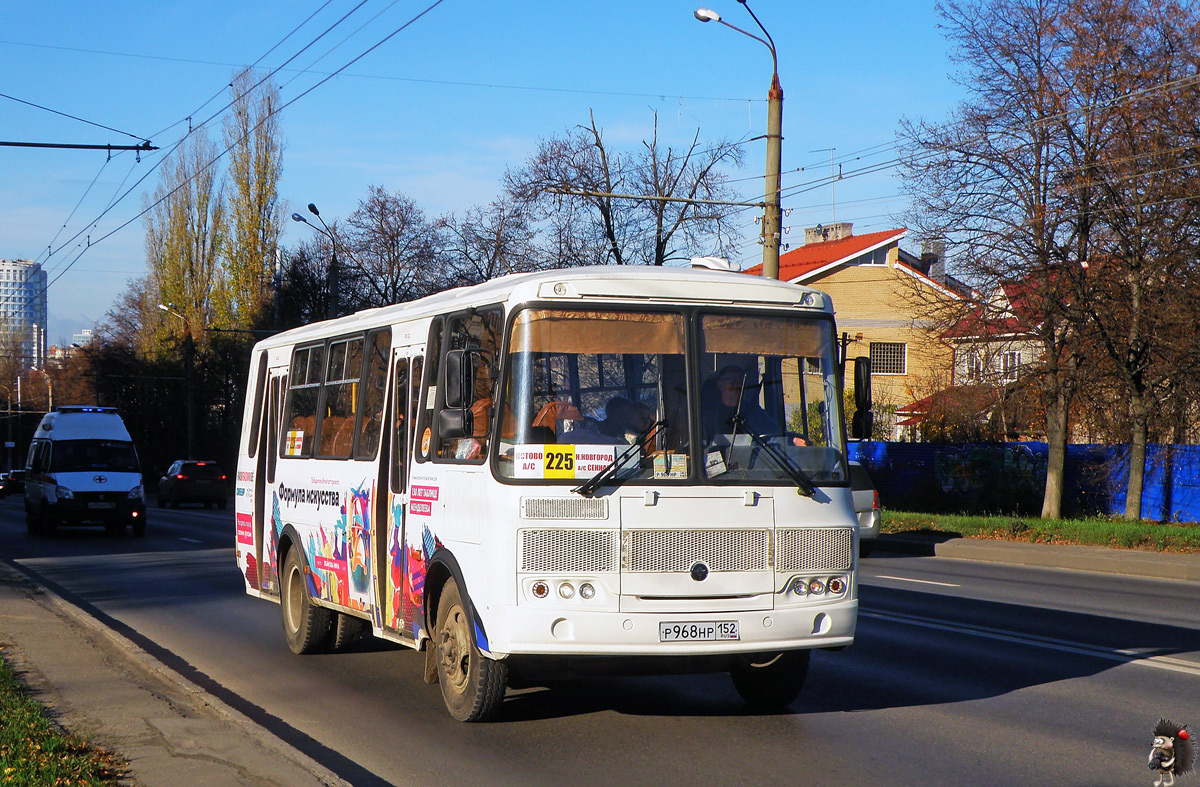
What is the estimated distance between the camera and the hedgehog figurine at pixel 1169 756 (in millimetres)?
5984

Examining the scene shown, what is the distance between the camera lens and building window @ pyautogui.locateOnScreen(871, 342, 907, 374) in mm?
59656

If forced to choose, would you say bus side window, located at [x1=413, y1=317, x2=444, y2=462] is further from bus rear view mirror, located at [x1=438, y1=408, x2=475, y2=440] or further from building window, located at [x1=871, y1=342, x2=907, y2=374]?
building window, located at [x1=871, y1=342, x2=907, y2=374]

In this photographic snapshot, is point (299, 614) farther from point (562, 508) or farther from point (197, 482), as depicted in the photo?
point (197, 482)

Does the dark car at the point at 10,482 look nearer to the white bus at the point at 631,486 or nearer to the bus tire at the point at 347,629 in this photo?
the bus tire at the point at 347,629

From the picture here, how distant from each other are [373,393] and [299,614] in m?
2.36

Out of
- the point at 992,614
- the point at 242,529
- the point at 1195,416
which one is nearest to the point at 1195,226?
the point at 1195,416

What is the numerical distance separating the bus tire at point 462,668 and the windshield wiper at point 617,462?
106 cm

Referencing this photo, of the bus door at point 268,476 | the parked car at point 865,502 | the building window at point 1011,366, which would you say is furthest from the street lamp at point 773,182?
the bus door at point 268,476

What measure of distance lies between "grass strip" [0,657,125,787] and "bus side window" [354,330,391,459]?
2831 millimetres

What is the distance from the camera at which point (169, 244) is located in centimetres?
6281

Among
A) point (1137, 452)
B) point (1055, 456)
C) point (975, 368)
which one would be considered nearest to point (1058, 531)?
point (1137, 452)

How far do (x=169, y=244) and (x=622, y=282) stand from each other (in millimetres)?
59612

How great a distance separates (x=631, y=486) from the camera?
7.07 meters

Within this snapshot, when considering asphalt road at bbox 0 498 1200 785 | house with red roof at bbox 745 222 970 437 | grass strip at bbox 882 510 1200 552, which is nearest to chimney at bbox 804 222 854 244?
house with red roof at bbox 745 222 970 437
